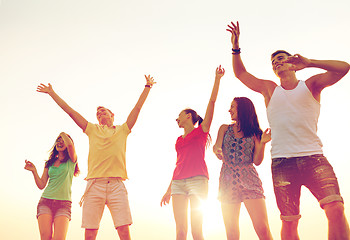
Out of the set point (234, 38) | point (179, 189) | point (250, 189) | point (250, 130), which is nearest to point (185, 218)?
point (179, 189)

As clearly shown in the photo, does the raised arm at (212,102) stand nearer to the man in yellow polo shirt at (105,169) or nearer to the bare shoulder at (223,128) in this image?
the bare shoulder at (223,128)

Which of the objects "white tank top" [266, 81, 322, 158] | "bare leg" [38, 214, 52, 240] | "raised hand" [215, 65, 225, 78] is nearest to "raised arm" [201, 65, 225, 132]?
"raised hand" [215, 65, 225, 78]

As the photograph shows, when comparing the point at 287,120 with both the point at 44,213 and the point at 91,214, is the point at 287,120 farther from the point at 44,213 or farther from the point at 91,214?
the point at 44,213

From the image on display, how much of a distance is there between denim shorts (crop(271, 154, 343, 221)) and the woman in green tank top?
4886 millimetres

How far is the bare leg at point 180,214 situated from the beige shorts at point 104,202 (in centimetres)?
85

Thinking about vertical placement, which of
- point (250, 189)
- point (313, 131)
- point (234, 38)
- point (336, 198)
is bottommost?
point (336, 198)

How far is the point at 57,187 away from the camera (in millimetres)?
7949

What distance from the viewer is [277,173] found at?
4797 millimetres

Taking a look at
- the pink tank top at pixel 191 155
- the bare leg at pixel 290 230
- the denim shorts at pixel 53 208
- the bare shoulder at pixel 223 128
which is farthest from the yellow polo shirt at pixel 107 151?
the bare leg at pixel 290 230

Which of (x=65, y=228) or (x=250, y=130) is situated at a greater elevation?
(x=250, y=130)

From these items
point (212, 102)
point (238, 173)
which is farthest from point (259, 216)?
point (212, 102)

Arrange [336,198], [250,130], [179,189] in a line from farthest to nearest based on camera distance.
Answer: [179,189] < [250,130] < [336,198]

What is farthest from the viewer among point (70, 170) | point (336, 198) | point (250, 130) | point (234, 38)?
point (70, 170)

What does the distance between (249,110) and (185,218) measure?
2.28 m
